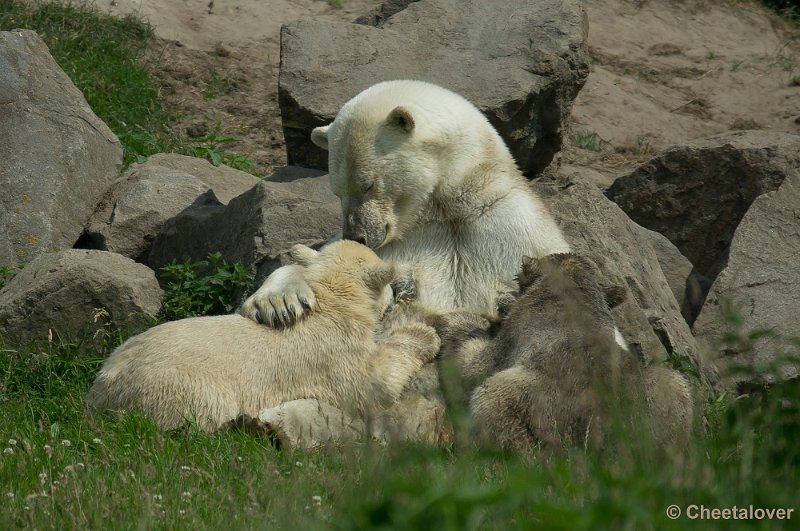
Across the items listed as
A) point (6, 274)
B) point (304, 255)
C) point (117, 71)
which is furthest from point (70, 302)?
point (117, 71)

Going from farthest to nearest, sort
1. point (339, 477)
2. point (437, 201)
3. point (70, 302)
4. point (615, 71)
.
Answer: point (615, 71) < point (70, 302) < point (437, 201) < point (339, 477)

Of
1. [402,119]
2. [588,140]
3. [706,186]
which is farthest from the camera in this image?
[588,140]

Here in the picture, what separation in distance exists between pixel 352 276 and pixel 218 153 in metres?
5.53

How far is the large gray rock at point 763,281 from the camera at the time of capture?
7934 millimetres

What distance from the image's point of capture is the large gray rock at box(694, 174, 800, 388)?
26.0 feet

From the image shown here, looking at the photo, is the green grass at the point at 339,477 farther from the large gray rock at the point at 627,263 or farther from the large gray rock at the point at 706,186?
the large gray rock at the point at 706,186

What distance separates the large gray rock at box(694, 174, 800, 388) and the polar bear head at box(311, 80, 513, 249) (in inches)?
90.2

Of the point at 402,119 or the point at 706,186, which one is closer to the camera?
the point at 402,119

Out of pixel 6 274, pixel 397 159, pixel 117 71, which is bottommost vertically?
pixel 6 274

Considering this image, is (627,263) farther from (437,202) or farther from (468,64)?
(468,64)

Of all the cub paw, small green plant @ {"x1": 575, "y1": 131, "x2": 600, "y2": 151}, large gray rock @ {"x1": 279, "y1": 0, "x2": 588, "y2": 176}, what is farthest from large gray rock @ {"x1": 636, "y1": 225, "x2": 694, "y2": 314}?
small green plant @ {"x1": 575, "y1": 131, "x2": 600, "y2": 151}

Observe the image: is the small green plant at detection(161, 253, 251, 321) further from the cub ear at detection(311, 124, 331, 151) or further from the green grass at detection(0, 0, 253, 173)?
the green grass at detection(0, 0, 253, 173)

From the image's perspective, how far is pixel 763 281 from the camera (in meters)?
8.52

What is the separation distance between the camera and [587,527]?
8.15 ft
